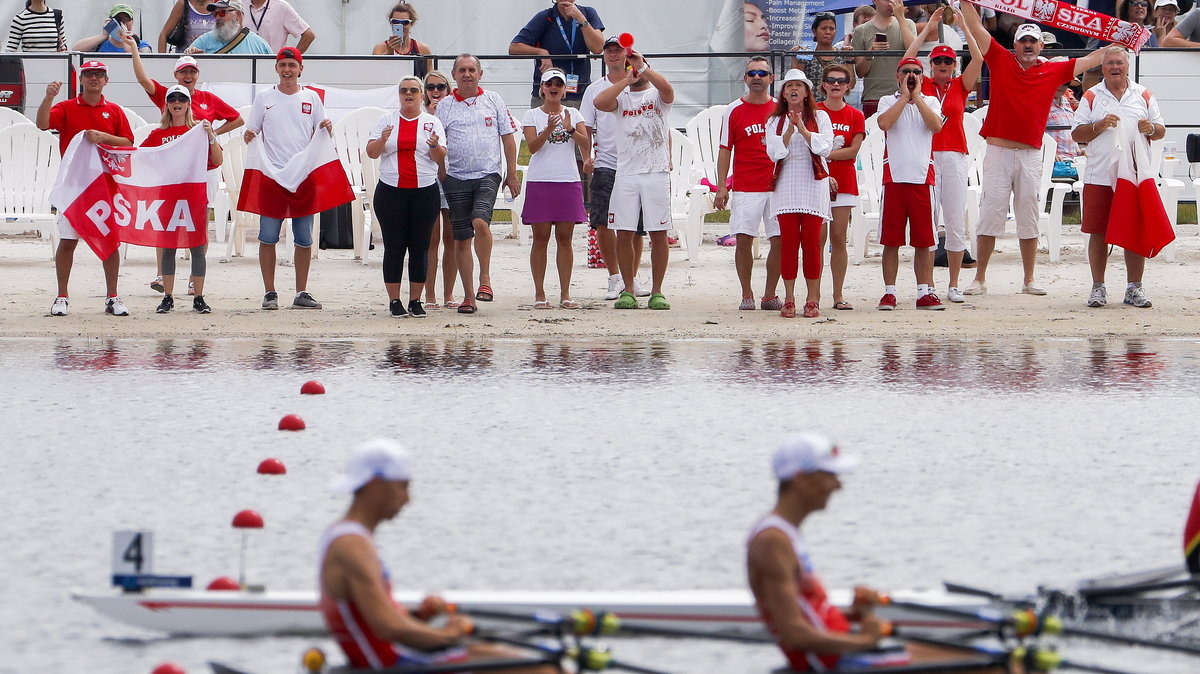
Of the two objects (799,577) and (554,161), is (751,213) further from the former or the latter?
(799,577)

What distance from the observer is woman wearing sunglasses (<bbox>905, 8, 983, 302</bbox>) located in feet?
46.5

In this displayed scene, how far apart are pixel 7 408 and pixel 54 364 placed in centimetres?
177

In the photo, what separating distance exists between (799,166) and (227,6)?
27.4ft

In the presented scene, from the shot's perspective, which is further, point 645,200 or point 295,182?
point 295,182

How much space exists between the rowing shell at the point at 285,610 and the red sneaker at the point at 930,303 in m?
8.84

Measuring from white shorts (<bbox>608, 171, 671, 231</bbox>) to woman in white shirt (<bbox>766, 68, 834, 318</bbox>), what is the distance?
2.86ft

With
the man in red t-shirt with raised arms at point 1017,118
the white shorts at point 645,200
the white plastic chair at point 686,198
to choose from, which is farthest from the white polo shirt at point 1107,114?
the white plastic chair at point 686,198

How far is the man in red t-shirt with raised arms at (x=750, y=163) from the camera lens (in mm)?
13422

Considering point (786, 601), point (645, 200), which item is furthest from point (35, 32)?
point (786, 601)

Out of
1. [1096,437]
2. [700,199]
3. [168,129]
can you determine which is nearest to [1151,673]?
[1096,437]

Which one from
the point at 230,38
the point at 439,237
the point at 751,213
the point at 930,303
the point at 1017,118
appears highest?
the point at 230,38

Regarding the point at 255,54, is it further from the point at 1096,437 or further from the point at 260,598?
the point at 260,598

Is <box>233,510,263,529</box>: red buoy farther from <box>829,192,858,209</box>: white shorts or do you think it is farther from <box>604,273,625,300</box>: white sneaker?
<box>604,273,625,300</box>: white sneaker

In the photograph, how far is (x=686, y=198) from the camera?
1781 cm
